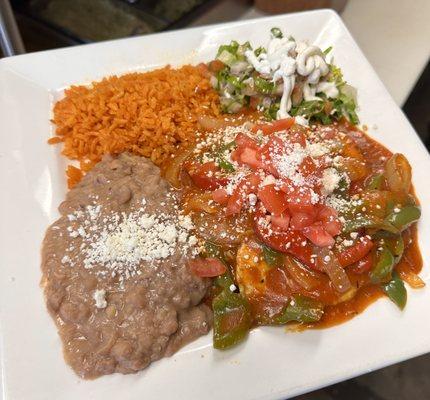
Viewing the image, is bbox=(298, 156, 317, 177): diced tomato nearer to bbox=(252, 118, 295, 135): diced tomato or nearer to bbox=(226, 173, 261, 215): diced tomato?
bbox=(226, 173, 261, 215): diced tomato

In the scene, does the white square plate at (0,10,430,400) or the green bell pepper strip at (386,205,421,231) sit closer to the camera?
the white square plate at (0,10,430,400)

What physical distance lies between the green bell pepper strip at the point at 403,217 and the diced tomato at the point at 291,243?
1.43ft

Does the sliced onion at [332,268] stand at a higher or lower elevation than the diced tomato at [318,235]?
lower

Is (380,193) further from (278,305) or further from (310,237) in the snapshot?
(278,305)

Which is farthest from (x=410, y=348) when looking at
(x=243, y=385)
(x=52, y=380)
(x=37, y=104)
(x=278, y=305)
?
(x=37, y=104)

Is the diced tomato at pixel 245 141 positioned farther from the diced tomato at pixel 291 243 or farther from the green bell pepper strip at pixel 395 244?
the green bell pepper strip at pixel 395 244

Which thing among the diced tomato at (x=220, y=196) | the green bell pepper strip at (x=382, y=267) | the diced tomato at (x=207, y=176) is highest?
the green bell pepper strip at (x=382, y=267)

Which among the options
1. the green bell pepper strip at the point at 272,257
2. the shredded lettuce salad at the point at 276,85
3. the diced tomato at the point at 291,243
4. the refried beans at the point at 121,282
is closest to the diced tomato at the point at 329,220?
the diced tomato at the point at 291,243

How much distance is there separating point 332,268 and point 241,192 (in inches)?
20.6

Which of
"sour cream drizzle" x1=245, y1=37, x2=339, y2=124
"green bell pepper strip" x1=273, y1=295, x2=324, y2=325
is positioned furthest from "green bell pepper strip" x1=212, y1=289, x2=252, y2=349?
"sour cream drizzle" x1=245, y1=37, x2=339, y2=124

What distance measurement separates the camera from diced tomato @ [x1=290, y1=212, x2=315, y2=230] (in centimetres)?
204

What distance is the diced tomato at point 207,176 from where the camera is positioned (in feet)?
7.55

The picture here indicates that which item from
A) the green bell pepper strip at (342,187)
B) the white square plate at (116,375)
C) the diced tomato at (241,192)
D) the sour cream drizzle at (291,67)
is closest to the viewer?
the white square plate at (116,375)

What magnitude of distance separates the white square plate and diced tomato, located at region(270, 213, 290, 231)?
0.46m
